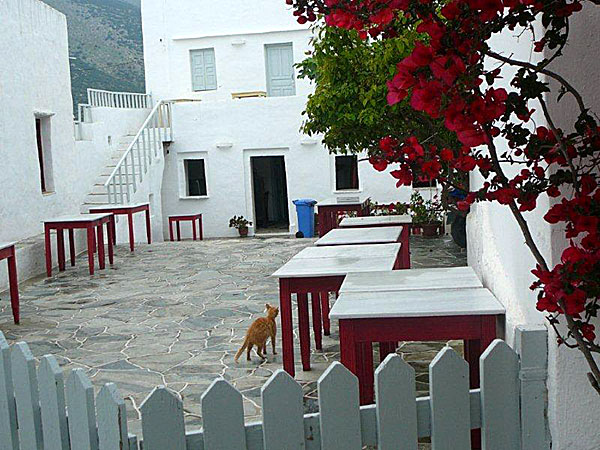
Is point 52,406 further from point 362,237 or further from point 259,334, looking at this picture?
point 362,237

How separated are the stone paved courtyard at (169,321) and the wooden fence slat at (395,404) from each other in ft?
7.48

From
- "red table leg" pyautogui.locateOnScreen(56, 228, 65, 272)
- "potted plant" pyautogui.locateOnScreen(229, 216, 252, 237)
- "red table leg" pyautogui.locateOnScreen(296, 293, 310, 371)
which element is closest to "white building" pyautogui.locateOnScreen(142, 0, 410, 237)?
"potted plant" pyautogui.locateOnScreen(229, 216, 252, 237)

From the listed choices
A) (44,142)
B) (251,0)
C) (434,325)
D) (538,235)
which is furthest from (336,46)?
(251,0)

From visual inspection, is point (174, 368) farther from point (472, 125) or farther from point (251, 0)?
point (251, 0)

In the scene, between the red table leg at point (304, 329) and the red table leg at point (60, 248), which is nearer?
the red table leg at point (304, 329)

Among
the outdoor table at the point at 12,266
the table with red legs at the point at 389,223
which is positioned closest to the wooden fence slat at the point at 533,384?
the table with red legs at the point at 389,223

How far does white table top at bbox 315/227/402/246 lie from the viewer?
283 inches

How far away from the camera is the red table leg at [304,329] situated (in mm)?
5926

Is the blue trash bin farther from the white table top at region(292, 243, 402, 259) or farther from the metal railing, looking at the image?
the white table top at region(292, 243, 402, 259)

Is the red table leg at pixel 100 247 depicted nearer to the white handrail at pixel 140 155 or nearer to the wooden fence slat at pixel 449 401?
the white handrail at pixel 140 155

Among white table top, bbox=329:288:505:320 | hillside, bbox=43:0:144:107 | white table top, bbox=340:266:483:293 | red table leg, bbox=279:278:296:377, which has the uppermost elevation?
hillside, bbox=43:0:144:107

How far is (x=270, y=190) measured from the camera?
2642 centimetres

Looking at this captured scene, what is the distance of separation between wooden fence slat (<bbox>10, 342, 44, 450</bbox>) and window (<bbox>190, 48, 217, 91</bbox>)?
21.5 m

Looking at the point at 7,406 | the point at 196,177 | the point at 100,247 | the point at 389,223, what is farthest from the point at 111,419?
the point at 196,177
